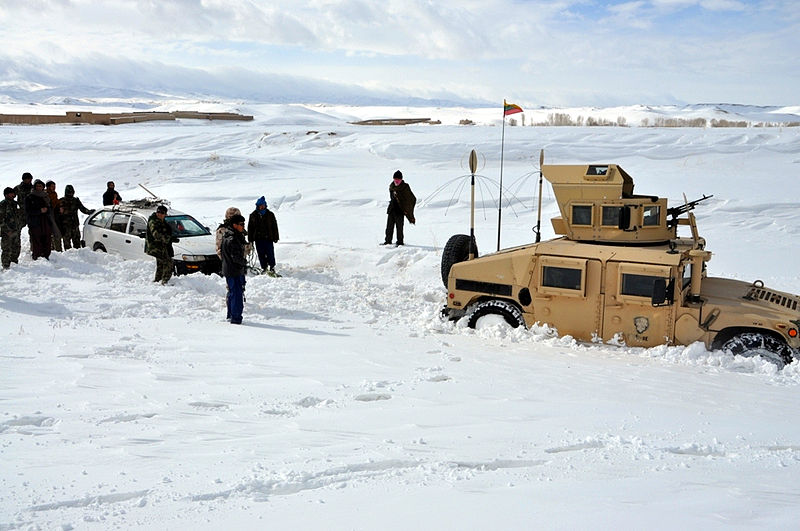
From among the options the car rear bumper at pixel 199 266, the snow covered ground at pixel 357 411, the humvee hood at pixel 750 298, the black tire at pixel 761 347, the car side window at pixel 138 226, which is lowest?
the snow covered ground at pixel 357 411

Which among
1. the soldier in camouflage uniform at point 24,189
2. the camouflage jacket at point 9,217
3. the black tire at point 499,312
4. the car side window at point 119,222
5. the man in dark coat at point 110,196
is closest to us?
the black tire at point 499,312

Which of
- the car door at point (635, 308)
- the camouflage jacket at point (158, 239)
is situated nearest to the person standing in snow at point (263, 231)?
the camouflage jacket at point (158, 239)

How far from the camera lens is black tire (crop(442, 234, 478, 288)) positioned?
10.4 metres

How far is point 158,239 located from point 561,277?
6.50m

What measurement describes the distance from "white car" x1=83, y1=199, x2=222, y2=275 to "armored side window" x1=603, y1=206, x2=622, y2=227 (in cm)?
731

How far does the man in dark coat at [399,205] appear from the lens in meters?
15.1

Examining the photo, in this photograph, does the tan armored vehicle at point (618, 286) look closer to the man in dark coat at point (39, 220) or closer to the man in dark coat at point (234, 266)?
the man in dark coat at point (234, 266)

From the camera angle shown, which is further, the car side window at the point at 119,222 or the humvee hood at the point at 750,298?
the car side window at the point at 119,222

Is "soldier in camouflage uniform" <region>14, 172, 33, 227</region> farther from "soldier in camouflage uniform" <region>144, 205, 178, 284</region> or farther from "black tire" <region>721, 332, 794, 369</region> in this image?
"black tire" <region>721, 332, 794, 369</region>

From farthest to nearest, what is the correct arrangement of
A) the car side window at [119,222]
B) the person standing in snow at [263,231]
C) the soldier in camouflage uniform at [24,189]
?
the car side window at [119,222], the person standing in snow at [263,231], the soldier in camouflage uniform at [24,189]

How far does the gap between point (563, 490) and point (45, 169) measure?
1079 inches

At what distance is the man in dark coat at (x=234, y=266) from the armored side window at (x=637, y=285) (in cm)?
492

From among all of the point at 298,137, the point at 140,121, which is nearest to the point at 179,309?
the point at 298,137

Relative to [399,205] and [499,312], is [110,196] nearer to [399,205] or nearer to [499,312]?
[399,205]
